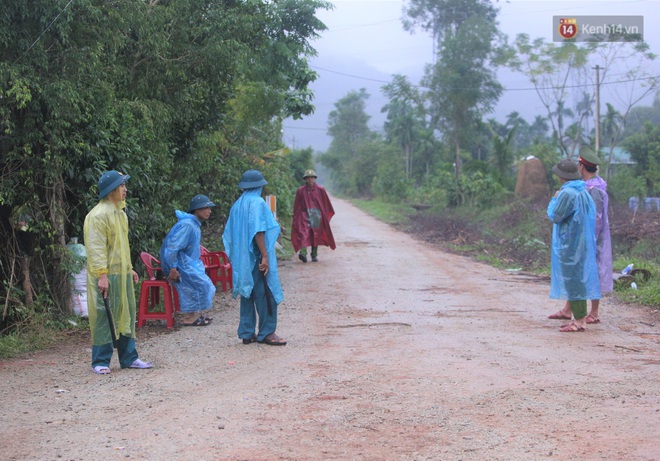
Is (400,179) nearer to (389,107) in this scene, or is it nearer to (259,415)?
(389,107)

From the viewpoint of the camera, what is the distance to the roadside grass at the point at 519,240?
35.9 ft

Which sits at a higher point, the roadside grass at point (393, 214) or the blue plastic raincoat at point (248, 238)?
the blue plastic raincoat at point (248, 238)

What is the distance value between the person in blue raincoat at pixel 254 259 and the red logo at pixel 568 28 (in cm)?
2281

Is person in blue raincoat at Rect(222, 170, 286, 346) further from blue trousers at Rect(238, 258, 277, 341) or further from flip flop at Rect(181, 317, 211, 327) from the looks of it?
flip flop at Rect(181, 317, 211, 327)

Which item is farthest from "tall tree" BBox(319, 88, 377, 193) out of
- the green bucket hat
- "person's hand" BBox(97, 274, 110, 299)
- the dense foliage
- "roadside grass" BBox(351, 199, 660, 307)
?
"person's hand" BBox(97, 274, 110, 299)

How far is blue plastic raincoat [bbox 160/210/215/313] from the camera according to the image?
27.1 ft

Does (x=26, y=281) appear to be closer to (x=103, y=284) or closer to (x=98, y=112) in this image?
(x=98, y=112)

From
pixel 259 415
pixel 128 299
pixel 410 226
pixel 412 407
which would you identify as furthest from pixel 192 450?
pixel 410 226

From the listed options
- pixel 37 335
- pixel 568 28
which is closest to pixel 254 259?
pixel 37 335

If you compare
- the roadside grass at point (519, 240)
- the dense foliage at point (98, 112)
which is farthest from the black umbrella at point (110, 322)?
the roadside grass at point (519, 240)

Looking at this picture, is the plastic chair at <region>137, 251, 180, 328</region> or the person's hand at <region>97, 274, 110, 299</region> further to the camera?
the plastic chair at <region>137, 251, 180, 328</region>

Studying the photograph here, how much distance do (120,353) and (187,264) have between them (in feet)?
7.17

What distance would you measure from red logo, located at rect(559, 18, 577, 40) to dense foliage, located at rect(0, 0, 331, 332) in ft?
57.5

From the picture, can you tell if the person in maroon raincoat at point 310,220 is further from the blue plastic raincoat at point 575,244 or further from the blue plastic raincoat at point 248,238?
the blue plastic raincoat at point 248,238
